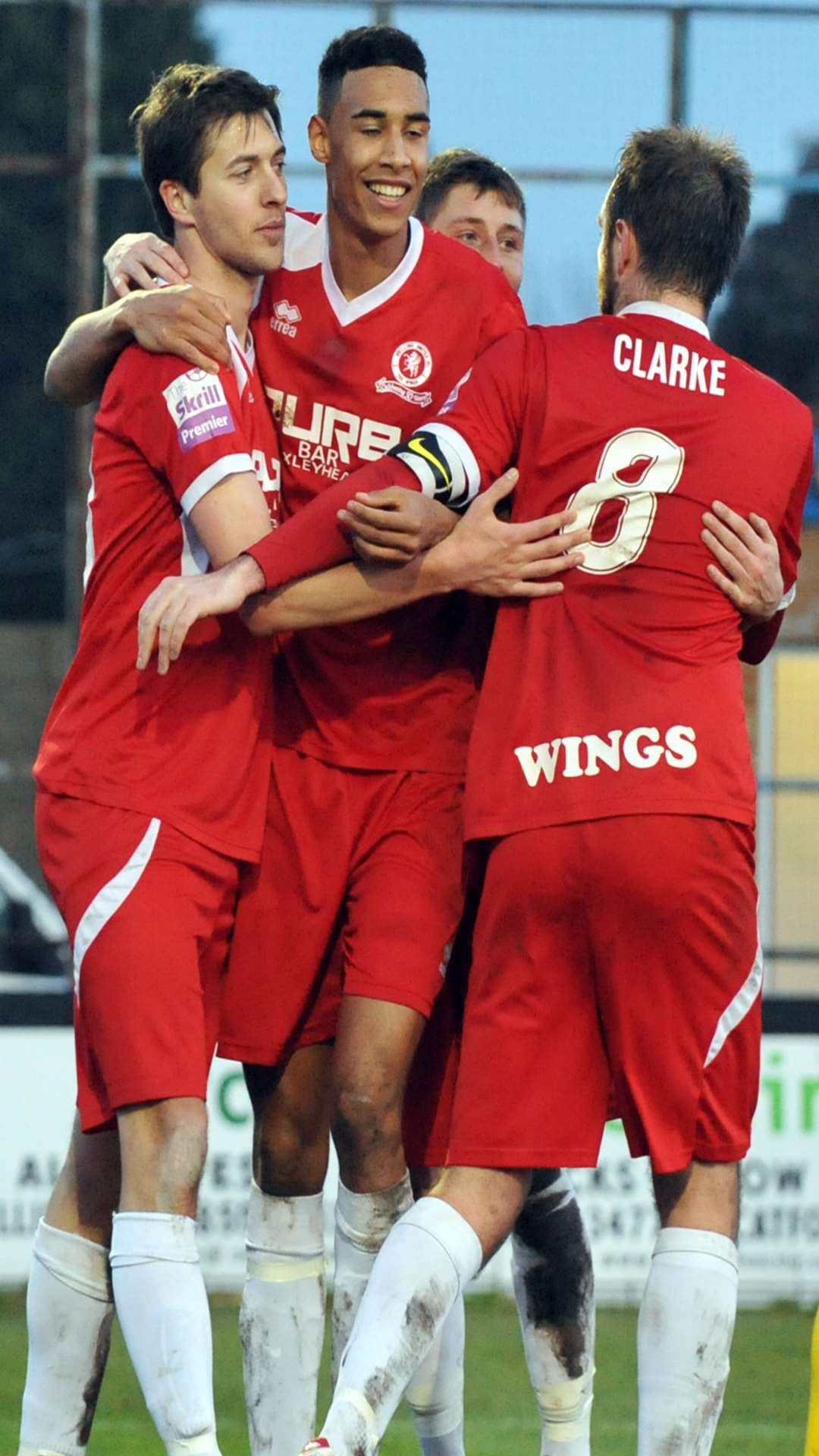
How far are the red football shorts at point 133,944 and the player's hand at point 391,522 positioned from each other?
61cm

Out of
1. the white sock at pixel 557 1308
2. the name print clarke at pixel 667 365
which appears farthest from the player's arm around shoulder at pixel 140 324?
the white sock at pixel 557 1308

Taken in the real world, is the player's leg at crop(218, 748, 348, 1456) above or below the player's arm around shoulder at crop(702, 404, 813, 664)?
below

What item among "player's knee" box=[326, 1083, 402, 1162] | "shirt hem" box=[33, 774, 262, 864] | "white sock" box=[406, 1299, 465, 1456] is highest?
"shirt hem" box=[33, 774, 262, 864]

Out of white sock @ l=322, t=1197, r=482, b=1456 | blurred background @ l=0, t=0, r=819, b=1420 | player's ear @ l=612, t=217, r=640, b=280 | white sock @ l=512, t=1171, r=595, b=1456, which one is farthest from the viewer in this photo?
blurred background @ l=0, t=0, r=819, b=1420

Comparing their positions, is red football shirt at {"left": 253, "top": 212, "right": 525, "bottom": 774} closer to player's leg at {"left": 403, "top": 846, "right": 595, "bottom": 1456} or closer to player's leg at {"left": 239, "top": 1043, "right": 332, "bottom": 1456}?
player's leg at {"left": 403, "top": 846, "right": 595, "bottom": 1456}

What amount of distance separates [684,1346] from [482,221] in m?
2.74

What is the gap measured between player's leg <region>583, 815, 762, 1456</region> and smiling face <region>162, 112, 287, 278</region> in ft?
4.08

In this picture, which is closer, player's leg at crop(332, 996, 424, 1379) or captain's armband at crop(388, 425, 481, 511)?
captain's armband at crop(388, 425, 481, 511)

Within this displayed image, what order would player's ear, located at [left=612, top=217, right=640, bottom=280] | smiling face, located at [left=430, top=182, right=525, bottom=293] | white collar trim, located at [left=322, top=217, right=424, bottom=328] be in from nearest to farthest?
1. player's ear, located at [left=612, top=217, right=640, bottom=280]
2. white collar trim, located at [left=322, top=217, right=424, bottom=328]
3. smiling face, located at [left=430, top=182, right=525, bottom=293]

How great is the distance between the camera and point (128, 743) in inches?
150

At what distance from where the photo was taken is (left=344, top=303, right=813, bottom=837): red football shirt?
3.64 metres

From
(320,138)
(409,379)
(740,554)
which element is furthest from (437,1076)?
(320,138)

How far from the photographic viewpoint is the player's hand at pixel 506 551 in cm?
369

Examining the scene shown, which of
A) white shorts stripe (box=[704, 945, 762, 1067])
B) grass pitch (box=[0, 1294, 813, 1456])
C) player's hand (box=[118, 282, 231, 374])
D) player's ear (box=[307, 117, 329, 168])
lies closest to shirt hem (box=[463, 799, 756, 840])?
white shorts stripe (box=[704, 945, 762, 1067])
